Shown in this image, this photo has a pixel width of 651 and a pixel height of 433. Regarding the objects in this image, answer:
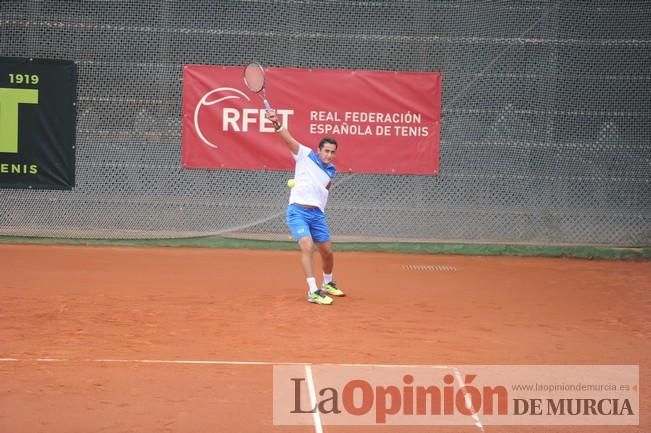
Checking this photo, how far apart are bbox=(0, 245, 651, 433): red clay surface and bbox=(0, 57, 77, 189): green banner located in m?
1.05

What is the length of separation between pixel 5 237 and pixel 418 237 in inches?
234

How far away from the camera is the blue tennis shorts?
30.4 feet

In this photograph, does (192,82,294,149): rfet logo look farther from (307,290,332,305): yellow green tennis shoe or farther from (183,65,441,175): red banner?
(307,290,332,305): yellow green tennis shoe

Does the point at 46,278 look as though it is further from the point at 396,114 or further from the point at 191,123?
the point at 396,114

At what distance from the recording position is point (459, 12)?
13.0 m

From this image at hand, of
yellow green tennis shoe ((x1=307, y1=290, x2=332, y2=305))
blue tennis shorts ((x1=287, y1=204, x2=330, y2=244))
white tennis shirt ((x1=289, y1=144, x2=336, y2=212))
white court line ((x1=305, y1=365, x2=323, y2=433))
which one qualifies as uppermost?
white tennis shirt ((x1=289, y1=144, x2=336, y2=212))

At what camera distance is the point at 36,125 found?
508 inches

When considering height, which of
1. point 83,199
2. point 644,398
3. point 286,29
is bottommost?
point 644,398

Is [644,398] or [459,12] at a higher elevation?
[459,12]

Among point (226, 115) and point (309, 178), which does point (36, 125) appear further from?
point (309, 178)

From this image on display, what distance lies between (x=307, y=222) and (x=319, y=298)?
85 cm

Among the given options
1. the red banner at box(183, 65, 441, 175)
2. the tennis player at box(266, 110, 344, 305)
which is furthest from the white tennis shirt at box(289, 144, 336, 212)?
the red banner at box(183, 65, 441, 175)

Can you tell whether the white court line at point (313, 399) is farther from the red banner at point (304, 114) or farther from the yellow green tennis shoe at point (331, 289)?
the red banner at point (304, 114)

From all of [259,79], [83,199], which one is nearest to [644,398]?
[259,79]
